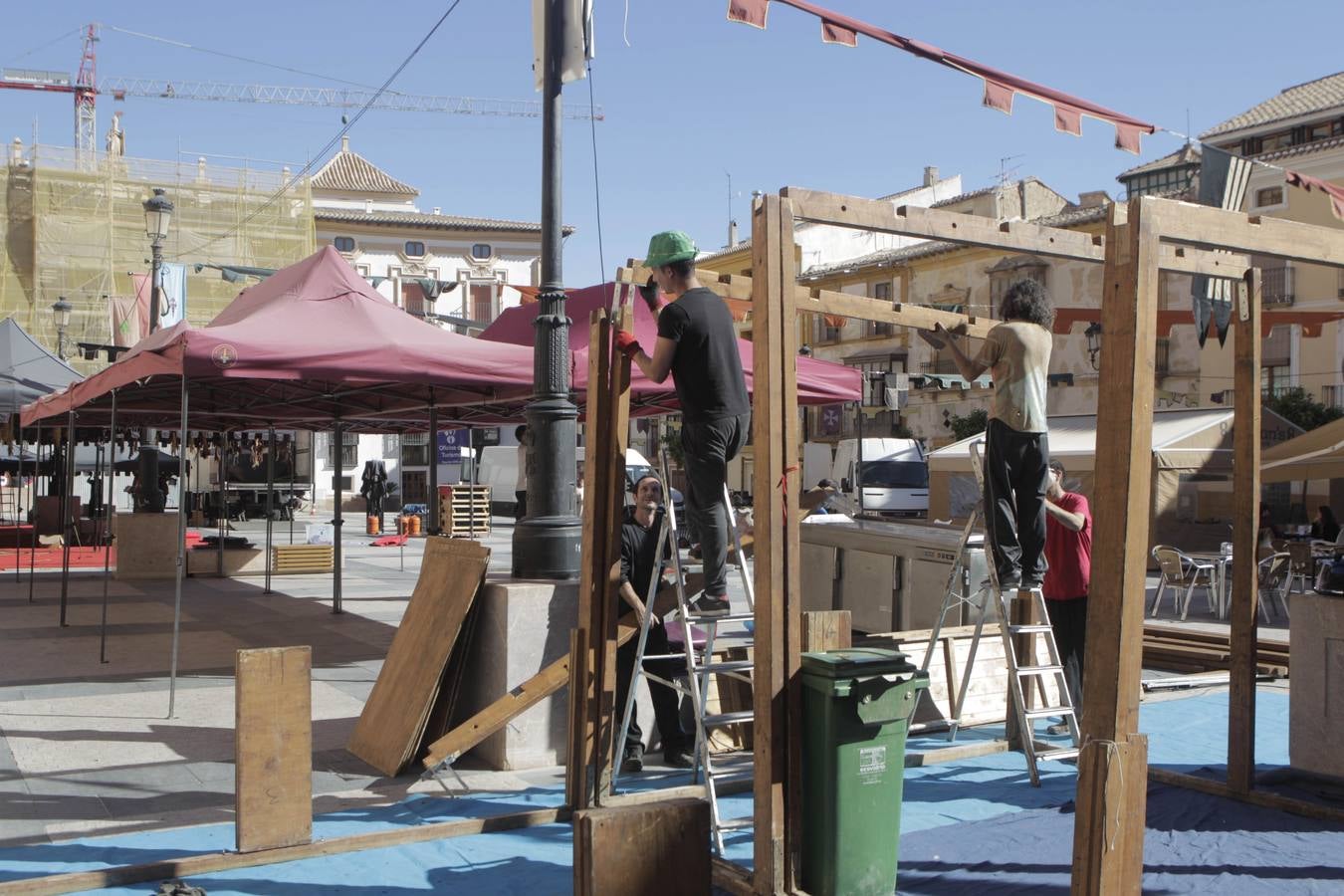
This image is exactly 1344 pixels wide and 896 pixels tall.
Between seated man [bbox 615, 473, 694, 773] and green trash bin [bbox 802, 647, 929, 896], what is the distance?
2065mm

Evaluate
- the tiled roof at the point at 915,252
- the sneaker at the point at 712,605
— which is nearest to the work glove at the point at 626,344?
the sneaker at the point at 712,605

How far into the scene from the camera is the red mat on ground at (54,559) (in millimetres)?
20078

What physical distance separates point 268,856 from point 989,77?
5.38 metres

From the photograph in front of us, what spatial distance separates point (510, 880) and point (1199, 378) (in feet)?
122

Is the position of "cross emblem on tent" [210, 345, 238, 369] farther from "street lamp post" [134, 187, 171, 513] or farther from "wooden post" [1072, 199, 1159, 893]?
"street lamp post" [134, 187, 171, 513]

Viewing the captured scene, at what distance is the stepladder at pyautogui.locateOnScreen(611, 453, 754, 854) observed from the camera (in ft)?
17.7

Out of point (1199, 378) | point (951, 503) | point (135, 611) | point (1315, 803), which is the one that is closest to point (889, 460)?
point (951, 503)

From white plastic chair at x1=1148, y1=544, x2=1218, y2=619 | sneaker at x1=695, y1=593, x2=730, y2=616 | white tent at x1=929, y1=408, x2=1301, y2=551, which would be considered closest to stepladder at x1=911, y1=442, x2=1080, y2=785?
sneaker at x1=695, y1=593, x2=730, y2=616

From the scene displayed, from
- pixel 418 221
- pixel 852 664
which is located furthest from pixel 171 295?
pixel 418 221

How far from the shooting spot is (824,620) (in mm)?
5383

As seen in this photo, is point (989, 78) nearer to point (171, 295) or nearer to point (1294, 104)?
point (171, 295)

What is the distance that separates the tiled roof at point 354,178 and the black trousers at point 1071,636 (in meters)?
69.8

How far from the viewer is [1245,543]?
21.3 feet

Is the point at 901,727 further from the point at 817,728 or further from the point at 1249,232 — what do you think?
the point at 1249,232
